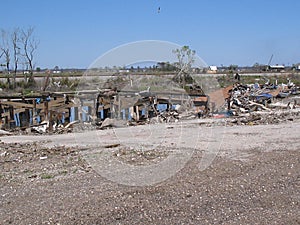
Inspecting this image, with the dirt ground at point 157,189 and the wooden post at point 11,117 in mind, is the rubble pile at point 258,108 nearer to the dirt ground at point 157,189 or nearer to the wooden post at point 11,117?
the dirt ground at point 157,189

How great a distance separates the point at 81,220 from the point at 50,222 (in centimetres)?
41

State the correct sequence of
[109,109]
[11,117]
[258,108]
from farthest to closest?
1. [258,108]
2. [109,109]
3. [11,117]

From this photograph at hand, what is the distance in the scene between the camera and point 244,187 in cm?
674

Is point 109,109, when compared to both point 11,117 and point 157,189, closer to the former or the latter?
point 11,117

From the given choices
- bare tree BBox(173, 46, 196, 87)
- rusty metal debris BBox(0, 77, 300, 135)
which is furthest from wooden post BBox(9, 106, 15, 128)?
bare tree BBox(173, 46, 196, 87)

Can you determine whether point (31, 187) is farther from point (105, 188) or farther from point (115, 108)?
point (115, 108)

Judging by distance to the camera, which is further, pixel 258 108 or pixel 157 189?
pixel 258 108

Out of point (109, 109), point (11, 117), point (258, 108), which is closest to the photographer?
point (11, 117)

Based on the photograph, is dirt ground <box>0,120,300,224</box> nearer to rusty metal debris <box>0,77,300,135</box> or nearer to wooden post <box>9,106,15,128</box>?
rusty metal debris <box>0,77,300,135</box>

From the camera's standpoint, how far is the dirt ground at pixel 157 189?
548 cm

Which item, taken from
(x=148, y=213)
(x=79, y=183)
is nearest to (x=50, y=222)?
(x=148, y=213)

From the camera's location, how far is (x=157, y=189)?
6664mm

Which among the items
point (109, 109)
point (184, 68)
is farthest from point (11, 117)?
point (184, 68)

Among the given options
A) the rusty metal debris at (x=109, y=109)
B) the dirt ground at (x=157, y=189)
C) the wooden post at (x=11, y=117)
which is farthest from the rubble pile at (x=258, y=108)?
the wooden post at (x=11, y=117)
